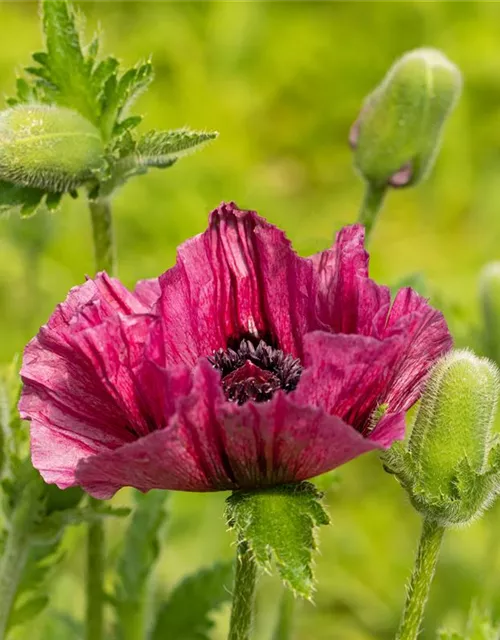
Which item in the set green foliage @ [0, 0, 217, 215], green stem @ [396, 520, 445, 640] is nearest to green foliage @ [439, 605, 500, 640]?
green stem @ [396, 520, 445, 640]

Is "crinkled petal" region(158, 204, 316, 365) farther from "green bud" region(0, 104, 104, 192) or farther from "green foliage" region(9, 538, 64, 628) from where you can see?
"green foliage" region(9, 538, 64, 628)

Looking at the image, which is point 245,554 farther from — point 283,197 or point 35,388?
point 283,197

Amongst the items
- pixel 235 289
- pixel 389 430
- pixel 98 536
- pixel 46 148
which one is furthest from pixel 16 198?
pixel 389 430

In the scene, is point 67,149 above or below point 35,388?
above

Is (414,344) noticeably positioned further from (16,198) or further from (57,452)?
(16,198)

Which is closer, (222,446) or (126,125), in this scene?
(222,446)

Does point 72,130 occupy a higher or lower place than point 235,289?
higher

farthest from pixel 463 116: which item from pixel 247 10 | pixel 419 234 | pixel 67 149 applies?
pixel 67 149
